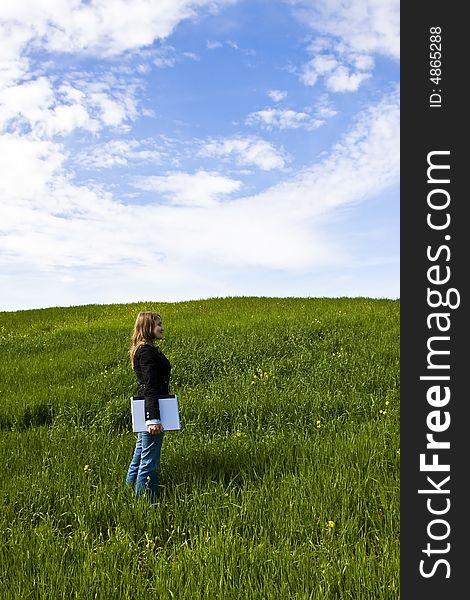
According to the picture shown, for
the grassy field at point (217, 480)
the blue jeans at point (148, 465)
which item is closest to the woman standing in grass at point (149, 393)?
the blue jeans at point (148, 465)

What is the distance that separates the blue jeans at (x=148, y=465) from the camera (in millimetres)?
6241

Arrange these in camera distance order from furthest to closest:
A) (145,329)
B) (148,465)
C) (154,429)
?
(145,329), (148,465), (154,429)

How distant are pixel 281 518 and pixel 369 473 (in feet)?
4.27

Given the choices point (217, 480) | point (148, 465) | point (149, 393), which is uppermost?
point (149, 393)

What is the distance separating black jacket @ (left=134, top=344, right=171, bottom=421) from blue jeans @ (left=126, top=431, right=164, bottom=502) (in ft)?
0.93

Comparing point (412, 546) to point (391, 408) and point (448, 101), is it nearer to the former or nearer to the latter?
point (448, 101)

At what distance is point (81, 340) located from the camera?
17.9m

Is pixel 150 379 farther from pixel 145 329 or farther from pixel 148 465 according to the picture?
pixel 148 465

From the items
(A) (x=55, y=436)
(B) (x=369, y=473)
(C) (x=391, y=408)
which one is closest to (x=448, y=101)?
(B) (x=369, y=473)

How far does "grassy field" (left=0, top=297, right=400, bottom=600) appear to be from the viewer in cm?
445

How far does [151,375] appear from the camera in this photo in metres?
6.39

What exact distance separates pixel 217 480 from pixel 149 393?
4.19 ft

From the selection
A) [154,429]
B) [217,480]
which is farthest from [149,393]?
[217,480]

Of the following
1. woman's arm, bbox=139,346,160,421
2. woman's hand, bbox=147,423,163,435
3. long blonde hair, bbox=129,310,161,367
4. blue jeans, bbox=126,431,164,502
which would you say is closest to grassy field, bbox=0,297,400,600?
blue jeans, bbox=126,431,164,502
